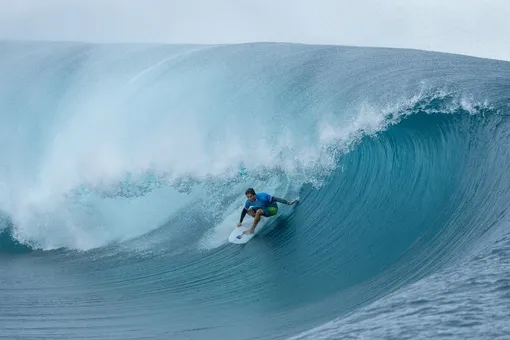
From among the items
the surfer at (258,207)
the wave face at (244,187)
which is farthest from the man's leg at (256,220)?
the wave face at (244,187)

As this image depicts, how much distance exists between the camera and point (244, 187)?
1187cm

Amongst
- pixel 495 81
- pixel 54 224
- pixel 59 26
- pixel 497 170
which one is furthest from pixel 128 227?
pixel 59 26

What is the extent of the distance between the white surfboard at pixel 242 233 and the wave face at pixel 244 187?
5.6 inches

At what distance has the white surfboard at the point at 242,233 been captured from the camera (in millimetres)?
10055

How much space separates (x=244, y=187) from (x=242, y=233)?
1.79m

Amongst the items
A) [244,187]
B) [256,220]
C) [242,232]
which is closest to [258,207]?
[256,220]

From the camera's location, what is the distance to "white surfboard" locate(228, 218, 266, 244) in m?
10.1

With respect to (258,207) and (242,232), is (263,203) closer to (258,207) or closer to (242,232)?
(258,207)

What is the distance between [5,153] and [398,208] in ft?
31.9

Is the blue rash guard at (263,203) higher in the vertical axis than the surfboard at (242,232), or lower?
higher

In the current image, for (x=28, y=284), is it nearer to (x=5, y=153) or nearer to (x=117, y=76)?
(x=5, y=153)

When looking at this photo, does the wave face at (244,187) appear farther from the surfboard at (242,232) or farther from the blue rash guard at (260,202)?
the blue rash guard at (260,202)

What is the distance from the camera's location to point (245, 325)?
6949 mm

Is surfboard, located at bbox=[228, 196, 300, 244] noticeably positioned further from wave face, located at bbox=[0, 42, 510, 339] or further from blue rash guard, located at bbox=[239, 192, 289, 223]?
blue rash guard, located at bbox=[239, 192, 289, 223]
